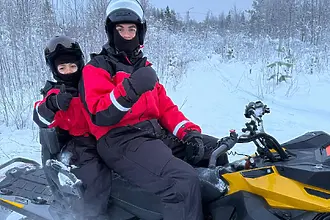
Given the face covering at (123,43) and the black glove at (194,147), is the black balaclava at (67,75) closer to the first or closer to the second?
Answer: the face covering at (123,43)

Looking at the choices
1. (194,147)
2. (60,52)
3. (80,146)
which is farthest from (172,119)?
(60,52)

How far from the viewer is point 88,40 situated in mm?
7445

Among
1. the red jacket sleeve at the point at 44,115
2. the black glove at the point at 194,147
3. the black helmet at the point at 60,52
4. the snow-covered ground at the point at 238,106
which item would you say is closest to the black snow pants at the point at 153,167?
the black glove at the point at 194,147

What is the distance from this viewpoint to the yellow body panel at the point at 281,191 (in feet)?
5.54

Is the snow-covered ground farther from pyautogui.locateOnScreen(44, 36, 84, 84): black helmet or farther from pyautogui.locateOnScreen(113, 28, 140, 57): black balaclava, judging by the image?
pyautogui.locateOnScreen(113, 28, 140, 57): black balaclava

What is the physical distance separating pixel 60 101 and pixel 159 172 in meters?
0.76

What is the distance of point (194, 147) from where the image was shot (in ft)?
8.00

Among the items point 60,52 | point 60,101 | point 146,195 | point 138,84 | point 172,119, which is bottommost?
point 146,195

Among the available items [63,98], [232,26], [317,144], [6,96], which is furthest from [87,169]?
[232,26]

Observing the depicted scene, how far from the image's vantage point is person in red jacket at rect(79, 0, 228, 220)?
2.00m

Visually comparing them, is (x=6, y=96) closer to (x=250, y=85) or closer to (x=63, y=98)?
(x=63, y=98)

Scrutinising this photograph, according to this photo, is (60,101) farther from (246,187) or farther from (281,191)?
(281,191)

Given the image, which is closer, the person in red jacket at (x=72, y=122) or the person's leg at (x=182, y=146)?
the person in red jacket at (x=72, y=122)

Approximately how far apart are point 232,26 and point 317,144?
77.1 ft
